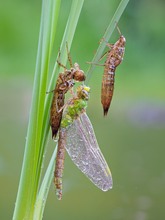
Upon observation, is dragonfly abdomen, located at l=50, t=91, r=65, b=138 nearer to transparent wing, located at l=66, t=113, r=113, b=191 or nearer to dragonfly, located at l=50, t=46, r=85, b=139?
dragonfly, located at l=50, t=46, r=85, b=139

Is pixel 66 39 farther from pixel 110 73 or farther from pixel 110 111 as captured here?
pixel 110 111

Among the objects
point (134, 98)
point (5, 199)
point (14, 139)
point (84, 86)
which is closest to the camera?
Answer: point (84, 86)

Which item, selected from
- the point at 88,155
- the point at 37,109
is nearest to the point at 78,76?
the point at 37,109

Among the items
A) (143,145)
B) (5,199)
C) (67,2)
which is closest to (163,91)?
(143,145)

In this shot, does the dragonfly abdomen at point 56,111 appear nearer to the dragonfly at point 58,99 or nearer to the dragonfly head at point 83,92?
the dragonfly at point 58,99

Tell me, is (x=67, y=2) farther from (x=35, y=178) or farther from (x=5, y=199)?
(x=35, y=178)

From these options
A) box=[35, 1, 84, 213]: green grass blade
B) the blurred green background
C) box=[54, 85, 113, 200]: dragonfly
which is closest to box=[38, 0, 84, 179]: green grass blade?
box=[35, 1, 84, 213]: green grass blade
